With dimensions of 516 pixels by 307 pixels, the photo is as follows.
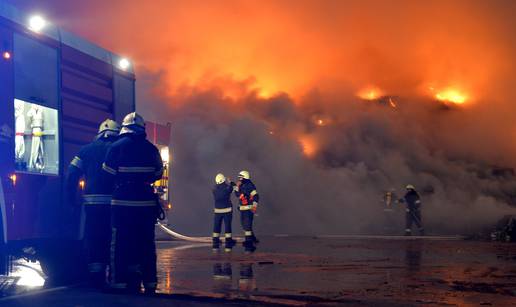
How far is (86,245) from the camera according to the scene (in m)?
7.88

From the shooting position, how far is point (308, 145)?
2528 cm

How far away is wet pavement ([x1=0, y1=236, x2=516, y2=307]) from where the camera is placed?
22.2 feet

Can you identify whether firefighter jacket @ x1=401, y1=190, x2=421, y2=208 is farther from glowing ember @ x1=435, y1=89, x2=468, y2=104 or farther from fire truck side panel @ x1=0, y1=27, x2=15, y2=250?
fire truck side panel @ x1=0, y1=27, x2=15, y2=250

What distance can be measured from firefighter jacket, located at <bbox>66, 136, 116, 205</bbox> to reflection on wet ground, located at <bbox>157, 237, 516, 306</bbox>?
126 cm

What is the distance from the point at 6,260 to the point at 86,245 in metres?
0.98

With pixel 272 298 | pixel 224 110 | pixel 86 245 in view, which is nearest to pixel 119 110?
pixel 86 245

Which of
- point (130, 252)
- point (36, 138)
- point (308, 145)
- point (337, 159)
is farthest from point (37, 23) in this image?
point (337, 159)

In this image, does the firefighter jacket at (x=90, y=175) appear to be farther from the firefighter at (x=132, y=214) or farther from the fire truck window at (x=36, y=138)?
the firefighter at (x=132, y=214)

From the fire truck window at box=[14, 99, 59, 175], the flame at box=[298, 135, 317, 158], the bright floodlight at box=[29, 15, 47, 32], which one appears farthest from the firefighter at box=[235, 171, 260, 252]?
the flame at box=[298, 135, 317, 158]

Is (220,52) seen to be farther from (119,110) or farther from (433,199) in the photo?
(119,110)

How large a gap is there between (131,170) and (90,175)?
0.85 meters

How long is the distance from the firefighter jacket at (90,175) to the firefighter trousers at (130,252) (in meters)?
0.64

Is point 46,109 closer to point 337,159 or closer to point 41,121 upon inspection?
point 41,121

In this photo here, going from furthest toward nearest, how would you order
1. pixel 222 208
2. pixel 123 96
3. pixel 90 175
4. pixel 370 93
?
pixel 370 93, pixel 222 208, pixel 123 96, pixel 90 175
